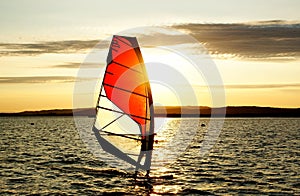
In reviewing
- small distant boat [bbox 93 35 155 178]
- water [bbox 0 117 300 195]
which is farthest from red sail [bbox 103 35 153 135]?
water [bbox 0 117 300 195]

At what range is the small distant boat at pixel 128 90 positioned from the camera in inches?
1238

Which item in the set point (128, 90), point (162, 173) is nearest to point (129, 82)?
point (128, 90)

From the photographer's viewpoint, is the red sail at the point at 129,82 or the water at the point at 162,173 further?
the red sail at the point at 129,82

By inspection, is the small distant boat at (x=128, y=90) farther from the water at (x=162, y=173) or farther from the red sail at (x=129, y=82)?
the water at (x=162, y=173)

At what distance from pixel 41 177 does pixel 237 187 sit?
1445cm

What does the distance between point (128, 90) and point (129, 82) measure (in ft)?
1.99

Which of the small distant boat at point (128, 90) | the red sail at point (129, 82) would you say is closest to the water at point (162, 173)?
the small distant boat at point (128, 90)

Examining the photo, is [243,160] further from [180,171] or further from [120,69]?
[120,69]

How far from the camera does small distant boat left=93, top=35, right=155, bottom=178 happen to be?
31.5 m

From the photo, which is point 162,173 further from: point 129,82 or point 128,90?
point 129,82

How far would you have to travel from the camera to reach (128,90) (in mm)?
32469

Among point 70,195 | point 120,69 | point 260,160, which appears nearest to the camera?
point 70,195

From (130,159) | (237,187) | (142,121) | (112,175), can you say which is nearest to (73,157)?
(130,159)

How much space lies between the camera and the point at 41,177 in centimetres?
3422
